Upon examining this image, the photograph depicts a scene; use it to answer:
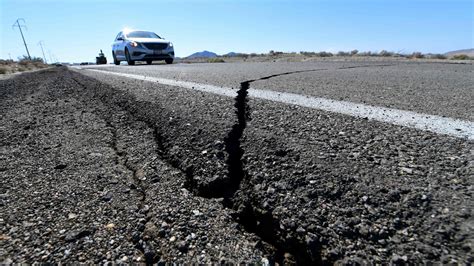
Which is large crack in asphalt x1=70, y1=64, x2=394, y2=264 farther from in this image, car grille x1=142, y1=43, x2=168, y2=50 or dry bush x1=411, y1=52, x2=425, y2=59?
dry bush x1=411, y1=52, x2=425, y2=59

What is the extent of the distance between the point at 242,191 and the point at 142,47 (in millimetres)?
10825

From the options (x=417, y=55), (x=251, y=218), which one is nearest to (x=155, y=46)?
(x=251, y=218)

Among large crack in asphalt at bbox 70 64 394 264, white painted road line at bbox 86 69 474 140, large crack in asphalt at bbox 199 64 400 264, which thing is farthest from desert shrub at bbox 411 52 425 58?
large crack in asphalt at bbox 199 64 400 264

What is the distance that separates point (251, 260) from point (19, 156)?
1.49 metres

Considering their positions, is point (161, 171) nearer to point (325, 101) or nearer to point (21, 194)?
point (21, 194)

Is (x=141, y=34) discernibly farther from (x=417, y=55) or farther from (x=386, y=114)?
(x=417, y=55)

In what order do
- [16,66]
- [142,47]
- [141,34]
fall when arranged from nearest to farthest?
[142,47]
[141,34]
[16,66]

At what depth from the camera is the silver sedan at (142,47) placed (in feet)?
36.0

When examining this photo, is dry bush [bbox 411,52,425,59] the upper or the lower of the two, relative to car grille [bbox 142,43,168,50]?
lower

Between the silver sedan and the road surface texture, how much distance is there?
9536 millimetres

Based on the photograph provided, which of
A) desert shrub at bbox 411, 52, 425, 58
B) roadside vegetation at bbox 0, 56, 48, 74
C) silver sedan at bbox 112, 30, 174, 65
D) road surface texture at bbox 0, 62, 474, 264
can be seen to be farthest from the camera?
desert shrub at bbox 411, 52, 425, 58

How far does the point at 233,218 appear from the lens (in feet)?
3.51

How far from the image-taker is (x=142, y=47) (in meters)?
10.9

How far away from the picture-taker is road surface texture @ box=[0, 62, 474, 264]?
34.8 inches
